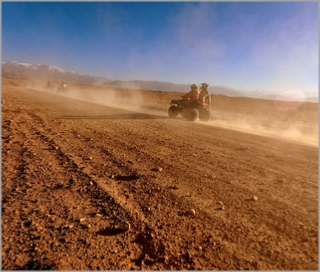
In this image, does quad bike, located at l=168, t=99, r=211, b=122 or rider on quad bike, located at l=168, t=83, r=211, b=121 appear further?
rider on quad bike, located at l=168, t=83, r=211, b=121

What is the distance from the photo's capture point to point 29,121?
391 inches

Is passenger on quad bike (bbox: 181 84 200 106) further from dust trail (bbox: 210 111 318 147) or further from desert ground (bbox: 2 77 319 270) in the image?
desert ground (bbox: 2 77 319 270)

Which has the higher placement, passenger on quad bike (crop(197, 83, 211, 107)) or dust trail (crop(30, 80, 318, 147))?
passenger on quad bike (crop(197, 83, 211, 107))

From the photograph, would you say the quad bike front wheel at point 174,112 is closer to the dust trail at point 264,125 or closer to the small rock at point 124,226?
the dust trail at point 264,125

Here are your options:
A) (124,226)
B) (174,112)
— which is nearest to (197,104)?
(174,112)

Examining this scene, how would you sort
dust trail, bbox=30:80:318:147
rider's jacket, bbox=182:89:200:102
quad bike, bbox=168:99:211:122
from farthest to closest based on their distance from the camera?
rider's jacket, bbox=182:89:200:102, quad bike, bbox=168:99:211:122, dust trail, bbox=30:80:318:147

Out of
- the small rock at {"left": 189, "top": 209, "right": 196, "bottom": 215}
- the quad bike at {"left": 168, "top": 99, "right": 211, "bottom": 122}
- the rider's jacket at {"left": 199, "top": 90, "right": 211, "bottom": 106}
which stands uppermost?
the rider's jacket at {"left": 199, "top": 90, "right": 211, "bottom": 106}

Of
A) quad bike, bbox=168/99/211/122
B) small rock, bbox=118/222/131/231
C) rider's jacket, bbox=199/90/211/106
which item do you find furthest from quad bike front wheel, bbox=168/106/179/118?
small rock, bbox=118/222/131/231

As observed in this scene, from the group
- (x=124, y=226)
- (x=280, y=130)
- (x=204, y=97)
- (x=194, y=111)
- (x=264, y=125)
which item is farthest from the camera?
(x=264, y=125)

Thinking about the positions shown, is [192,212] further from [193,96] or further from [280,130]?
[193,96]

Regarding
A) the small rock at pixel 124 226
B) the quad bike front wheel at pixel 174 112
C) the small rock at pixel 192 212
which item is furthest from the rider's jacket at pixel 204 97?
the small rock at pixel 124 226

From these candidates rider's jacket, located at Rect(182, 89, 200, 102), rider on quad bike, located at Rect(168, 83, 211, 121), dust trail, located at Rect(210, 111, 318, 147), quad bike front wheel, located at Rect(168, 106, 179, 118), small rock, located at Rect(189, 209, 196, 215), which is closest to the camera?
small rock, located at Rect(189, 209, 196, 215)

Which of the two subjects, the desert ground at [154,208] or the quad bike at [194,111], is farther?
the quad bike at [194,111]

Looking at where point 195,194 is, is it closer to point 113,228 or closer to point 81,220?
point 113,228
